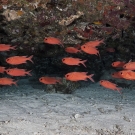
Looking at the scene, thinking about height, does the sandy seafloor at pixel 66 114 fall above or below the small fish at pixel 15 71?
below

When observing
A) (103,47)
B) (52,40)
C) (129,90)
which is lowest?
(129,90)

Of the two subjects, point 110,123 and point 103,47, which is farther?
point 103,47

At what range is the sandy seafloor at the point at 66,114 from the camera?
448 cm

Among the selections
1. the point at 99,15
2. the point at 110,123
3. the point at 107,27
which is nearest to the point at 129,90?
the point at 107,27

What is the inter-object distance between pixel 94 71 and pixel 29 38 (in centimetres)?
348

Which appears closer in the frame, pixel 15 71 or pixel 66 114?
pixel 66 114

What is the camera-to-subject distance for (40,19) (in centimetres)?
649

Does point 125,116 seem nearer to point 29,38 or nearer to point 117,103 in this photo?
point 117,103

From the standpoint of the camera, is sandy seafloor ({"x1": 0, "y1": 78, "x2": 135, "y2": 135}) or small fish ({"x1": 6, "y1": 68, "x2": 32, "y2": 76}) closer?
sandy seafloor ({"x1": 0, "y1": 78, "x2": 135, "y2": 135})

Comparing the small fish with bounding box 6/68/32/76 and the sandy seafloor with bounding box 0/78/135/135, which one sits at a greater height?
the small fish with bounding box 6/68/32/76

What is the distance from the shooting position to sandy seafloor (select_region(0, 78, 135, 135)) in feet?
14.7

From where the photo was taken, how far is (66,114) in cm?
529

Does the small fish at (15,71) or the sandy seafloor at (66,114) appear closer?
the sandy seafloor at (66,114)

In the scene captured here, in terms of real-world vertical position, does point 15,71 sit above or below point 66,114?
above
